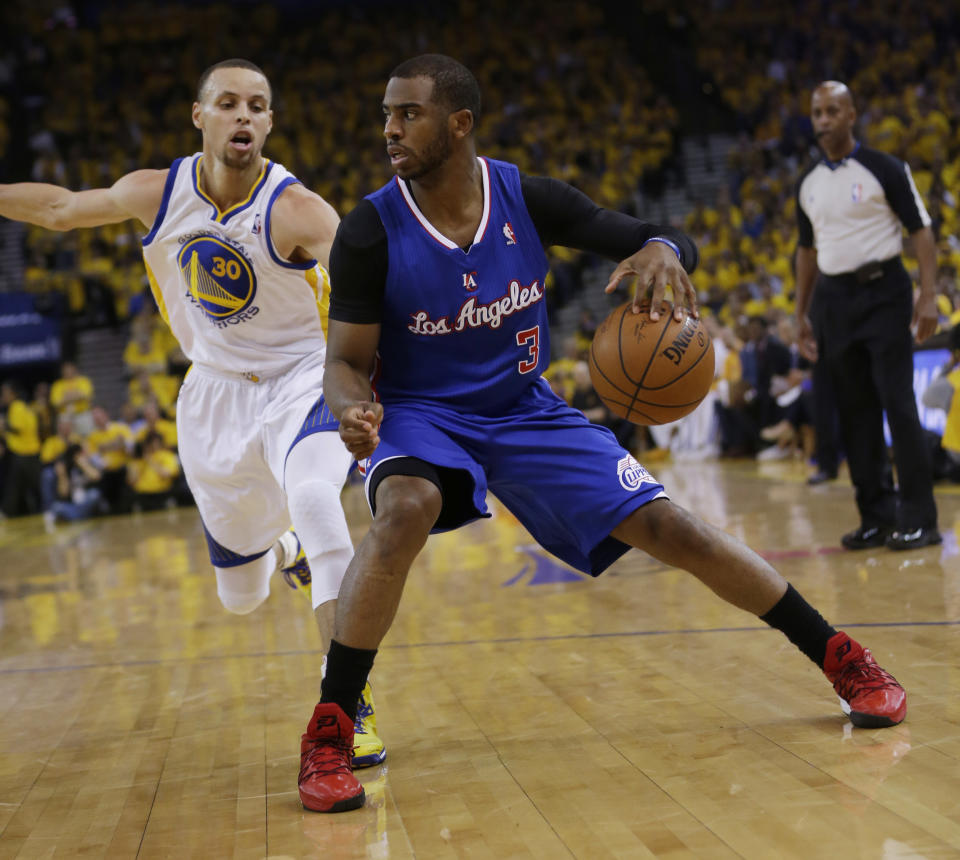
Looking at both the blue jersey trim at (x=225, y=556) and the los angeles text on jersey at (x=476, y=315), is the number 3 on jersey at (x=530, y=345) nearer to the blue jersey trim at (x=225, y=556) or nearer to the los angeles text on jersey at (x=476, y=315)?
the los angeles text on jersey at (x=476, y=315)

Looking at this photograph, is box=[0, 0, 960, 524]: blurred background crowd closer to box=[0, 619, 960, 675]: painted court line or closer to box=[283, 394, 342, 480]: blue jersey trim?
box=[0, 619, 960, 675]: painted court line

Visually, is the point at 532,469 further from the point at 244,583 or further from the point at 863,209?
the point at 863,209

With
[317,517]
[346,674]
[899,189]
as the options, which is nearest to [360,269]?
[317,517]

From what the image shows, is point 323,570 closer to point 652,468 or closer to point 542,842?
point 542,842

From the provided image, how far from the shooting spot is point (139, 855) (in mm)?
2537

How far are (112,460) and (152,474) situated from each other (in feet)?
1.77

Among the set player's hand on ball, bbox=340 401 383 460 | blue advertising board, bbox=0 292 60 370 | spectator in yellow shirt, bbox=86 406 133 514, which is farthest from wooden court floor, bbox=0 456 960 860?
blue advertising board, bbox=0 292 60 370

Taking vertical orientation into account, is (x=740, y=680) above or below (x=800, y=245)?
below

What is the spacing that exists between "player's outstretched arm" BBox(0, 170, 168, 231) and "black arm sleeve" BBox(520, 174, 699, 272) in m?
1.39

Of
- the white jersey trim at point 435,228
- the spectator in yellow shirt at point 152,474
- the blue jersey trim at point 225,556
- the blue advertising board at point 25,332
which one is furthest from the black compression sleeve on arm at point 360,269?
the blue advertising board at point 25,332

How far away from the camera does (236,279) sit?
3773 millimetres

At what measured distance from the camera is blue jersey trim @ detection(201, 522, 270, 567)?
13.7 ft

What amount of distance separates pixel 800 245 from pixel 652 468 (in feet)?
22.1

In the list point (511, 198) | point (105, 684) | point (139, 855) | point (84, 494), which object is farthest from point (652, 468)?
point (139, 855)
